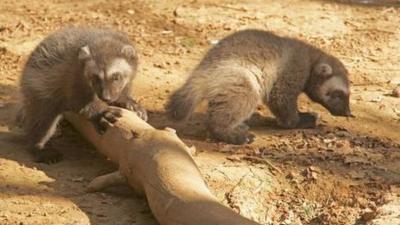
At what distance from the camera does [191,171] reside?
17.9 feet

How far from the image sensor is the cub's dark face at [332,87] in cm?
806

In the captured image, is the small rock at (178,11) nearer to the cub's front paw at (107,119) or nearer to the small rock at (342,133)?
the small rock at (342,133)

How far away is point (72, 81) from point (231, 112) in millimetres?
1646

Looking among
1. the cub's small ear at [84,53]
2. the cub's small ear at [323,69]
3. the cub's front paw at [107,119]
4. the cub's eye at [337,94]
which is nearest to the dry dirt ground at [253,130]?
the cub's eye at [337,94]

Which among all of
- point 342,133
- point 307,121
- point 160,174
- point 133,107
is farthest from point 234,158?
point 160,174

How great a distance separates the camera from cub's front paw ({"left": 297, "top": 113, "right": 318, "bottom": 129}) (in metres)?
7.77

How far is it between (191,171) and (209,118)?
6.43 feet

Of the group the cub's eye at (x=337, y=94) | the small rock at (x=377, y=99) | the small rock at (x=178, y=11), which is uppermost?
the small rock at (x=178, y=11)

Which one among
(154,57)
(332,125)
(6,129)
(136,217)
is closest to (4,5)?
(154,57)

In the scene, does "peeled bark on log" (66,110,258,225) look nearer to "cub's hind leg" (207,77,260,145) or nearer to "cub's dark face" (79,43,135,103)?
"cub's dark face" (79,43,135,103)

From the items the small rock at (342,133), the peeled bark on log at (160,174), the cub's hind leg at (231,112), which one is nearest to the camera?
the peeled bark on log at (160,174)

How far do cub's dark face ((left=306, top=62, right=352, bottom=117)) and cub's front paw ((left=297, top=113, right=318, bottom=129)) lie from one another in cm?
34

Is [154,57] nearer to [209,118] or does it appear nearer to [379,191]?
[209,118]

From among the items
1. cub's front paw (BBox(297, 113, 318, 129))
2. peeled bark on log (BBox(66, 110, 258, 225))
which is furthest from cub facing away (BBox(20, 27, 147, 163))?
cub's front paw (BBox(297, 113, 318, 129))
